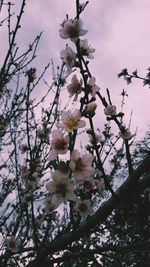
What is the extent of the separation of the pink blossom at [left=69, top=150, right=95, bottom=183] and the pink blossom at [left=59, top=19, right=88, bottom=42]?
79cm

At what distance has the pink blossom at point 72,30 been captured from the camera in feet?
7.57

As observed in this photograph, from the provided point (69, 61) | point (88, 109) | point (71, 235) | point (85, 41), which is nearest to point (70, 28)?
point (85, 41)

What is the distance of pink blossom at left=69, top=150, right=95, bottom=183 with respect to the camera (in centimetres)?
193

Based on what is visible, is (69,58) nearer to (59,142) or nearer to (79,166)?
(59,142)

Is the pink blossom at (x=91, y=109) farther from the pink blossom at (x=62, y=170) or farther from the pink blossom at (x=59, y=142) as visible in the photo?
the pink blossom at (x=62, y=170)

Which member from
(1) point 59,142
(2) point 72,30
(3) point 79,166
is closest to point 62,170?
(3) point 79,166

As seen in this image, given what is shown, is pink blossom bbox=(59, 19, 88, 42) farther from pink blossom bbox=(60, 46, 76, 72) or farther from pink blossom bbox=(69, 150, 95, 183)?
pink blossom bbox=(69, 150, 95, 183)

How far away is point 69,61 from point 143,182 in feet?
2.90

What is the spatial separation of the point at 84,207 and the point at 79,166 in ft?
2.42

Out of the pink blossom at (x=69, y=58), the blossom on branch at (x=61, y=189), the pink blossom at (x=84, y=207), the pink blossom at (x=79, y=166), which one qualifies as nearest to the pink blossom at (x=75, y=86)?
the pink blossom at (x=69, y=58)

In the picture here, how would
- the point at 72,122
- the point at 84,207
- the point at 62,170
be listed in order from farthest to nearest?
the point at 84,207 < the point at 72,122 < the point at 62,170

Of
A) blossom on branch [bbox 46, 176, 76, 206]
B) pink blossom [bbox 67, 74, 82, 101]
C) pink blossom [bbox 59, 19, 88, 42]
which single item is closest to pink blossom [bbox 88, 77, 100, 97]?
pink blossom [bbox 67, 74, 82, 101]

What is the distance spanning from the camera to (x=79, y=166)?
1.99 meters

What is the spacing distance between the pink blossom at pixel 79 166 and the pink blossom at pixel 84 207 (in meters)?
0.61
